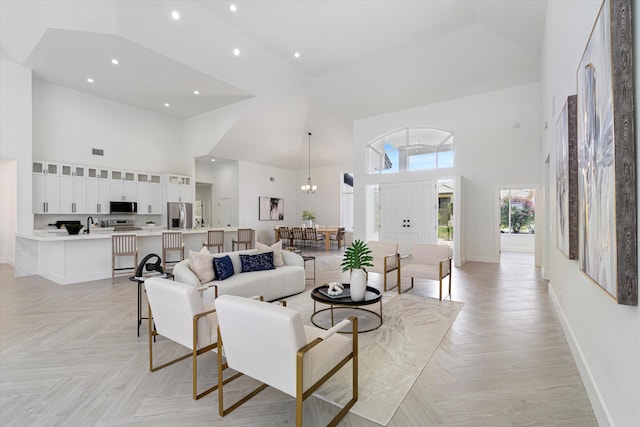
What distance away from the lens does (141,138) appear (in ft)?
30.9

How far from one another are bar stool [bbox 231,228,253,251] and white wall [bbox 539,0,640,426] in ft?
24.7

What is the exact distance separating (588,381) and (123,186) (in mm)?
10476

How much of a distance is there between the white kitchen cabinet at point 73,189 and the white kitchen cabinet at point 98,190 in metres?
0.11

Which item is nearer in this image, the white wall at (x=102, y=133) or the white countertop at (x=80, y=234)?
the white countertop at (x=80, y=234)

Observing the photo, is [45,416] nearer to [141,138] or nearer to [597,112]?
[597,112]

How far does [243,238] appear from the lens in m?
9.07

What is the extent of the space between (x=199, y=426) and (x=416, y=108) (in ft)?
28.1

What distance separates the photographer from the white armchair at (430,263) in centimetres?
454

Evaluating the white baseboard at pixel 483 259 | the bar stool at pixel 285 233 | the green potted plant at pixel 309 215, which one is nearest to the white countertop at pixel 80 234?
the bar stool at pixel 285 233

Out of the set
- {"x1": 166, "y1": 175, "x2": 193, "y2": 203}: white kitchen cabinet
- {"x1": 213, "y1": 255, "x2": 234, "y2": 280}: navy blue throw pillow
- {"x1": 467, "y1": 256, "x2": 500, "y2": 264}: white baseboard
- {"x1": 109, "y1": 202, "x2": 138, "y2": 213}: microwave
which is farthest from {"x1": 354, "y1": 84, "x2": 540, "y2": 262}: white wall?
{"x1": 109, "y1": 202, "x2": 138, "y2": 213}: microwave

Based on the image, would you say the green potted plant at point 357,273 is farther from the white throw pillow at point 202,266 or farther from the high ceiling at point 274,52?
the high ceiling at point 274,52

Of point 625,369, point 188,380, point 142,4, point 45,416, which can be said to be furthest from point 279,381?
point 142,4

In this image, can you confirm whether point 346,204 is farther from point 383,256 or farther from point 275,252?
point 275,252

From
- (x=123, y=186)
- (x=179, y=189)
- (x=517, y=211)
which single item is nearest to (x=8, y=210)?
(x=123, y=186)
